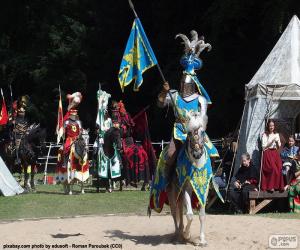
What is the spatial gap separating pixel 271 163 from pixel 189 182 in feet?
15.5

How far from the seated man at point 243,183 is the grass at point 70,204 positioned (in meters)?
1.78

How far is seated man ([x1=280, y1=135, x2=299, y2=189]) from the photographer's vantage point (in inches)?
556

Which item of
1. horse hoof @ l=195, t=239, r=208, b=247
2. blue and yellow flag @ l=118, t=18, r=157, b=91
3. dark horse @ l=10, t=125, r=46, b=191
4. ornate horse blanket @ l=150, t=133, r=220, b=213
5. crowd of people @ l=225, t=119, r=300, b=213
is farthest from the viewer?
dark horse @ l=10, t=125, r=46, b=191

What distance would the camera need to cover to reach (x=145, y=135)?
61.9 feet

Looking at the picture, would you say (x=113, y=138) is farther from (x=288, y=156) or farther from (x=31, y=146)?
(x=288, y=156)

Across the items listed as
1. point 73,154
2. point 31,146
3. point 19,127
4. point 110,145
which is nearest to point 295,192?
point 110,145

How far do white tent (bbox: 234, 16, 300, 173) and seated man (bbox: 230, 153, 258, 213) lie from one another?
0.46 metres

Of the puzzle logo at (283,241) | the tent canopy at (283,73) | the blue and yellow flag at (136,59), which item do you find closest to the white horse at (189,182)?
→ the puzzle logo at (283,241)

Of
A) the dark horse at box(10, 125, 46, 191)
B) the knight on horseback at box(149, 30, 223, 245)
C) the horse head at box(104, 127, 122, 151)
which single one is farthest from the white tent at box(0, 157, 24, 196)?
the knight on horseback at box(149, 30, 223, 245)

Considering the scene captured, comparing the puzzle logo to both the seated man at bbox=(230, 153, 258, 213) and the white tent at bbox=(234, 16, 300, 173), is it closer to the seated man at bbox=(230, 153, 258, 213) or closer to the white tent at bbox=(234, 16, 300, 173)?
the seated man at bbox=(230, 153, 258, 213)

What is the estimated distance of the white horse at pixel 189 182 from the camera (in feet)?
30.8

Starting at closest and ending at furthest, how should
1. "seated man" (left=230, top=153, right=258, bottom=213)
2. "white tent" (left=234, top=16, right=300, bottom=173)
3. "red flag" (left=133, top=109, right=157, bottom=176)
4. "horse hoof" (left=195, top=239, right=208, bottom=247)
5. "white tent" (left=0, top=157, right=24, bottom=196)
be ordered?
"horse hoof" (left=195, top=239, right=208, bottom=247)
"seated man" (left=230, top=153, right=258, bottom=213)
"white tent" (left=234, top=16, right=300, bottom=173)
"white tent" (left=0, top=157, right=24, bottom=196)
"red flag" (left=133, top=109, right=157, bottom=176)

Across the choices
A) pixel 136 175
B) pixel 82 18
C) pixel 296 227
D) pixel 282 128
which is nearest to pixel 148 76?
Result: pixel 82 18

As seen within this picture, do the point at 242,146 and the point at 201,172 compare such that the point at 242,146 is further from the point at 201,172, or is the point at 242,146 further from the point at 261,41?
the point at 261,41
